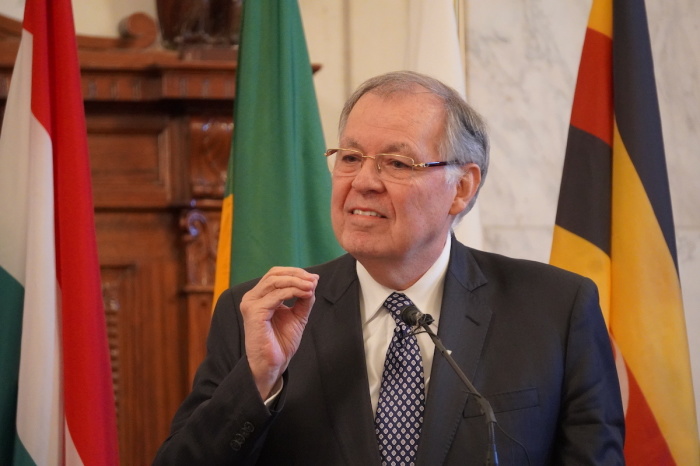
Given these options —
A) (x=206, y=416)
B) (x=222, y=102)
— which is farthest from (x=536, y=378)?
(x=222, y=102)

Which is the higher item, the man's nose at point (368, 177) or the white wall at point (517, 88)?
the white wall at point (517, 88)

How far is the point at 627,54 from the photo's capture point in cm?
310

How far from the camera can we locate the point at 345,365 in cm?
210

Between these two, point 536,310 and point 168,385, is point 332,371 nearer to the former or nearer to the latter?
point 536,310

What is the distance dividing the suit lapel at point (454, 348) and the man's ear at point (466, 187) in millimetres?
92

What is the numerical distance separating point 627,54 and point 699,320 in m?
1.44

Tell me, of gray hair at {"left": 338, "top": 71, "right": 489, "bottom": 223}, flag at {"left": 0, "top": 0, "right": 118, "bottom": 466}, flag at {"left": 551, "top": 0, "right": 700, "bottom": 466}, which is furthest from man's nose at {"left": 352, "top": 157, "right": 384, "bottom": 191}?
flag at {"left": 551, "top": 0, "right": 700, "bottom": 466}

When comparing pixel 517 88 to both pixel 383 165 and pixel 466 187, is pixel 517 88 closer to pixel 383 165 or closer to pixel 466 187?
pixel 466 187

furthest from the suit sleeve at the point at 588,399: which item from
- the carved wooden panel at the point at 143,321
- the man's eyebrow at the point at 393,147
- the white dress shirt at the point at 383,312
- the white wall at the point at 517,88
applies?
the carved wooden panel at the point at 143,321

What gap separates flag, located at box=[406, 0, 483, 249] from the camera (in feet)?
11.1

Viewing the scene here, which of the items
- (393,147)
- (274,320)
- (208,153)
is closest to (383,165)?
(393,147)

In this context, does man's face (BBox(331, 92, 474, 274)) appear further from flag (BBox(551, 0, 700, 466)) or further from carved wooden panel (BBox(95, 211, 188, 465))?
carved wooden panel (BBox(95, 211, 188, 465))

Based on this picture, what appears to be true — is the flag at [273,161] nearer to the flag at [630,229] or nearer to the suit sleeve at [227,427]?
the flag at [630,229]

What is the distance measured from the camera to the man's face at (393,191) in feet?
6.96
